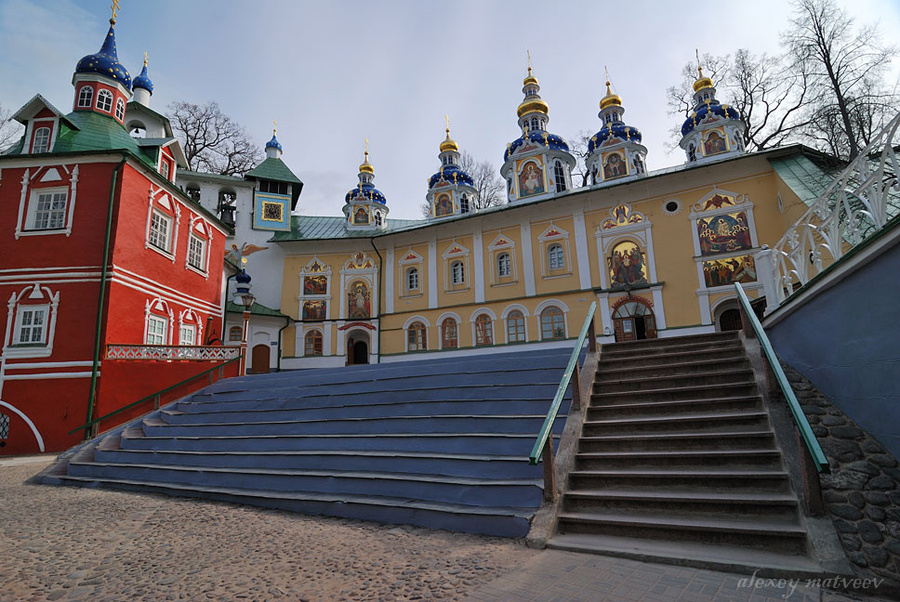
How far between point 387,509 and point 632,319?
55.3 ft

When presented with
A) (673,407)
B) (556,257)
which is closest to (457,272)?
(556,257)

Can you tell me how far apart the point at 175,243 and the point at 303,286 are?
973cm

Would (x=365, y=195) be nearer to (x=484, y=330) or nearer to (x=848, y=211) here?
(x=484, y=330)

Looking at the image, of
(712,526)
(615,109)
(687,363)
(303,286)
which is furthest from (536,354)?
(615,109)

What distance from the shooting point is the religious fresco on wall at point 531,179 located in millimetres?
24609

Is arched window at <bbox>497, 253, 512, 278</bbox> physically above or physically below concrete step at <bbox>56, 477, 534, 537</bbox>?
above

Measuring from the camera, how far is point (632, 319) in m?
20.1

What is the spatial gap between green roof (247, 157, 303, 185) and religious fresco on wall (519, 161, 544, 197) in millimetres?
14158

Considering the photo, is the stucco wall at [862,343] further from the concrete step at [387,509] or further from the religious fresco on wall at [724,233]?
the religious fresco on wall at [724,233]

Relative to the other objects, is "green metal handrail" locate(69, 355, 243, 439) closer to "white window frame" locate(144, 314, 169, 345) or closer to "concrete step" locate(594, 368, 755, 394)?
"white window frame" locate(144, 314, 169, 345)

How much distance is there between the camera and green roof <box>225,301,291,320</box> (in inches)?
951

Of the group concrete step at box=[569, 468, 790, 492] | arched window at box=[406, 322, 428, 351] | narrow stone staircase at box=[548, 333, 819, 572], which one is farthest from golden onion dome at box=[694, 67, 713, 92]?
concrete step at box=[569, 468, 790, 492]

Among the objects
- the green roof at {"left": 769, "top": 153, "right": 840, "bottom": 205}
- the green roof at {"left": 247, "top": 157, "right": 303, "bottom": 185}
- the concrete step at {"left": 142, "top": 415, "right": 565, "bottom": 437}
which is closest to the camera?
the concrete step at {"left": 142, "top": 415, "right": 565, "bottom": 437}

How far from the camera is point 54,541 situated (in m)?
5.13
